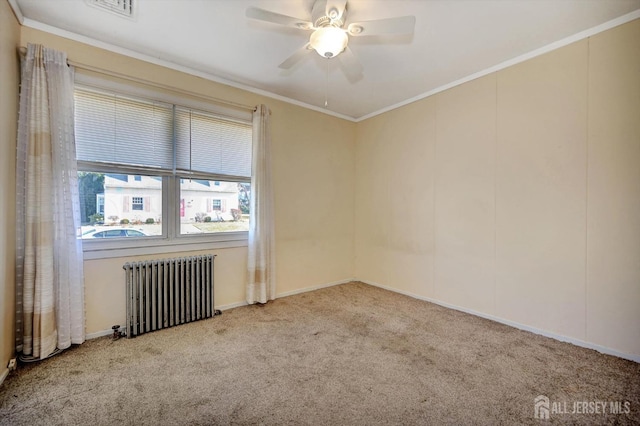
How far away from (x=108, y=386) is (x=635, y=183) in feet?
13.6

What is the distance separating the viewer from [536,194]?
8.82ft

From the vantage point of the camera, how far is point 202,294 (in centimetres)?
302

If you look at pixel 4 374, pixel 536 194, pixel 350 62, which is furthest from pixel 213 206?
pixel 536 194

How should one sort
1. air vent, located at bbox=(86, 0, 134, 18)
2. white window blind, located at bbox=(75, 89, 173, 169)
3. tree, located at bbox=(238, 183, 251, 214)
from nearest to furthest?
air vent, located at bbox=(86, 0, 134, 18) < white window blind, located at bbox=(75, 89, 173, 169) < tree, located at bbox=(238, 183, 251, 214)

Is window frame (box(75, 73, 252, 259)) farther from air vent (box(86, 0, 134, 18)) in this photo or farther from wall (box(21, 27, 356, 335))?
air vent (box(86, 0, 134, 18))

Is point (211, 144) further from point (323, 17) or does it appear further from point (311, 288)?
point (311, 288)

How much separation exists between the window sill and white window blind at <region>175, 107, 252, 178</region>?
30.5 inches

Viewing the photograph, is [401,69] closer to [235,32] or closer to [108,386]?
[235,32]

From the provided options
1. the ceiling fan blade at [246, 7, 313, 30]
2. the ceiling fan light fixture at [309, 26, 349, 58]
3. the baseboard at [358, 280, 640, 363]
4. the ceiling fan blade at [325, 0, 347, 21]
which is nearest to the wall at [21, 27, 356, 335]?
the baseboard at [358, 280, 640, 363]

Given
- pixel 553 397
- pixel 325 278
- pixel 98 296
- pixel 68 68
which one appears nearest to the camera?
pixel 553 397

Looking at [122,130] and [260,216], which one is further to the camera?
[260,216]

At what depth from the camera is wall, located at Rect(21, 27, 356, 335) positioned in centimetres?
259

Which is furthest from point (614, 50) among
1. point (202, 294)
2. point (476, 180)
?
point (202, 294)

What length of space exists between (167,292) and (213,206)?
3.47 ft
